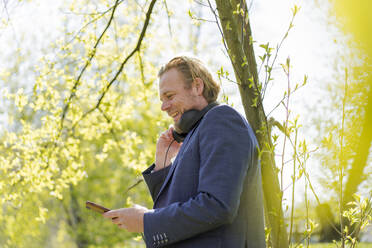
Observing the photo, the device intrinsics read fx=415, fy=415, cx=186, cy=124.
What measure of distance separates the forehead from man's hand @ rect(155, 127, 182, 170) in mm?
429

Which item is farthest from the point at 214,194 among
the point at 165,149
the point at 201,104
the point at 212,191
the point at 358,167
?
the point at 358,167

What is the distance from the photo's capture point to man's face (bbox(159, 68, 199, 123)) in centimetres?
215

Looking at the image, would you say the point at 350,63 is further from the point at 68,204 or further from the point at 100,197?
the point at 68,204

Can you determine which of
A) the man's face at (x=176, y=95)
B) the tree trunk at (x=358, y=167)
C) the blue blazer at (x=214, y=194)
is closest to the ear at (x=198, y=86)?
the man's face at (x=176, y=95)

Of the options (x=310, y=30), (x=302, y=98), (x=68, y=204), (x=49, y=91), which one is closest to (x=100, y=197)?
(x=68, y=204)

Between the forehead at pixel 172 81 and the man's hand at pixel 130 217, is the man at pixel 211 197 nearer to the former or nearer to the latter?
the man's hand at pixel 130 217

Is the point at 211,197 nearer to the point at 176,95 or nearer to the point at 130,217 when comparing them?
the point at 130,217

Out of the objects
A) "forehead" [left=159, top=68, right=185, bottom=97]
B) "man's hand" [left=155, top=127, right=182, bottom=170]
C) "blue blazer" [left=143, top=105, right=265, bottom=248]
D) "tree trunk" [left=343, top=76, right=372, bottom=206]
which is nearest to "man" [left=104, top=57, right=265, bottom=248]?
"blue blazer" [left=143, top=105, right=265, bottom=248]

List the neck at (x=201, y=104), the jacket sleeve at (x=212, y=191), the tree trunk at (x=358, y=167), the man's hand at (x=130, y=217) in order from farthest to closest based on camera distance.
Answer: the tree trunk at (x=358, y=167)
the neck at (x=201, y=104)
the man's hand at (x=130, y=217)
the jacket sleeve at (x=212, y=191)

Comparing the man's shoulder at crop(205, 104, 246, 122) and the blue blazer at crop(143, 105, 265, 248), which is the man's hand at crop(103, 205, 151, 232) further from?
the man's shoulder at crop(205, 104, 246, 122)

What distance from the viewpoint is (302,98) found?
9.70m

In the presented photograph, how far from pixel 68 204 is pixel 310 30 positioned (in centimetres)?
1306

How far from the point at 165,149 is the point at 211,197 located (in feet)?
3.30

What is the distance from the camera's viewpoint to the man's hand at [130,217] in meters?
1.73
